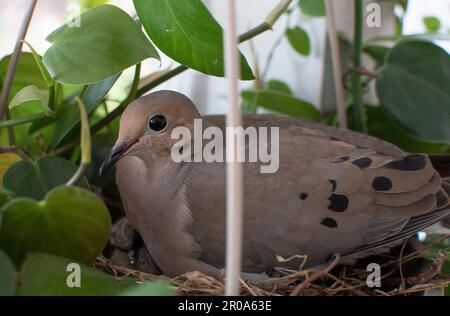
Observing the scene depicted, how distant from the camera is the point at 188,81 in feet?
4.33

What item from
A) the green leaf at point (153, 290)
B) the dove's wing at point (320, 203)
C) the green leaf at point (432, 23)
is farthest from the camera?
the green leaf at point (432, 23)

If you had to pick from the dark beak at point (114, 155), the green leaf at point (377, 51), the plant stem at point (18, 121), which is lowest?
the dark beak at point (114, 155)

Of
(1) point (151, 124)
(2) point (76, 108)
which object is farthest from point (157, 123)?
(2) point (76, 108)

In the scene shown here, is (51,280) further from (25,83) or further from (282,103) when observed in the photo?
(282,103)

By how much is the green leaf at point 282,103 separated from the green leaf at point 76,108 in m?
0.34

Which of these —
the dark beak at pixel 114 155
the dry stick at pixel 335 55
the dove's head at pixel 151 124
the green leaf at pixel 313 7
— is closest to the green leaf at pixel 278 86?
the green leaf at pixel 313 7

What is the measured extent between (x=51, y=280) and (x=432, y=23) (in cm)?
111

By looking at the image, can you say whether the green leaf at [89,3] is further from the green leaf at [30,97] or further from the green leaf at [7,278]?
the green leaf at [7,278]

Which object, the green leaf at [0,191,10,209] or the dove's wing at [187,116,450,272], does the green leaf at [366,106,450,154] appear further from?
the green leaf at [0,191,10,209]

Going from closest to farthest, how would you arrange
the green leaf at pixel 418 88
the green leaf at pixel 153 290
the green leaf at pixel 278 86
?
the green leaf at pixel 153 290 → the green leaf at pixel 418 88 → the green leaf at pixel 278 86

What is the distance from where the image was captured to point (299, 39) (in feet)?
4.12

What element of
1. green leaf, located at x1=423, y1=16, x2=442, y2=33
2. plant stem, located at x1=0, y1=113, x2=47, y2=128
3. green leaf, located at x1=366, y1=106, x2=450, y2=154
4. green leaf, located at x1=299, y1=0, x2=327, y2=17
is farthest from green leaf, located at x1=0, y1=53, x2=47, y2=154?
green leaf, located at x1=423, y1=16, x2=442, y2=33

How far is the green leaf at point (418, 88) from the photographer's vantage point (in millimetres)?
1078
